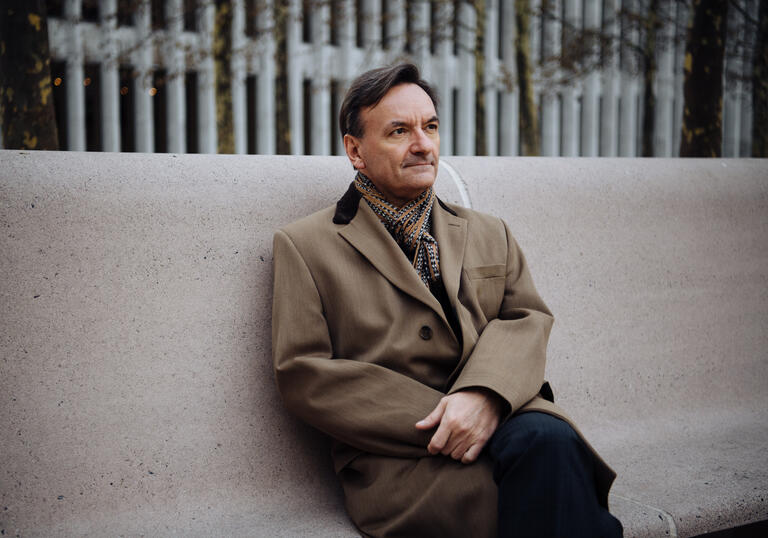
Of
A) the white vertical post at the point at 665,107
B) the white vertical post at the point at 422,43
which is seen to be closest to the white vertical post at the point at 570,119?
the white vertical post at the point at 665,107

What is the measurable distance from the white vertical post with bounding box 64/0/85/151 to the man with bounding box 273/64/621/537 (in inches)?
635

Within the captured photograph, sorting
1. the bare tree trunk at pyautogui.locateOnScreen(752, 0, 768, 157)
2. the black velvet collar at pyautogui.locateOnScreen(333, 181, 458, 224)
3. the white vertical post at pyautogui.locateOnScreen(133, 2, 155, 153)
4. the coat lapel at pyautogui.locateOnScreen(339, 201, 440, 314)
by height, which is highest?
the white vertical post at pyautogui.locateOnScreen(133, 2, 155, 153)

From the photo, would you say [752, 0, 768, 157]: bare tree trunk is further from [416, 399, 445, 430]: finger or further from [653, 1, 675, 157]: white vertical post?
[653, 1, 675, 157]: white vertical post

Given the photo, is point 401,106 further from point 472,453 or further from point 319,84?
point 319,84

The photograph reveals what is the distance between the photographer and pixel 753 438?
11.3ft

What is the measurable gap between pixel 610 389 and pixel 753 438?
686mm

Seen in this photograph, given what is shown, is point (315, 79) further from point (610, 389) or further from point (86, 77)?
point (610, 389)

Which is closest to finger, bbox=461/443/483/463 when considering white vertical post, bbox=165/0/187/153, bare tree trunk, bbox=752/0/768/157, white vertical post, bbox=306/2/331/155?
bare tree trunk, bbox=752/0/768/157

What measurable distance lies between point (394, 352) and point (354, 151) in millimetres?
769

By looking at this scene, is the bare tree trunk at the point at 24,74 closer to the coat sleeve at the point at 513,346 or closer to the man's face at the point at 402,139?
the man's face at the point at 402,139

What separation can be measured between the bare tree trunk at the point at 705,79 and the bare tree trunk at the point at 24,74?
4417 millimetres

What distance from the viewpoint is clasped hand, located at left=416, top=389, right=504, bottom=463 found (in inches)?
86.0

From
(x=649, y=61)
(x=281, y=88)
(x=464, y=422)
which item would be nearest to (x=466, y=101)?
(x=649, y=61)

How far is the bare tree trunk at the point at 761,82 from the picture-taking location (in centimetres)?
782
